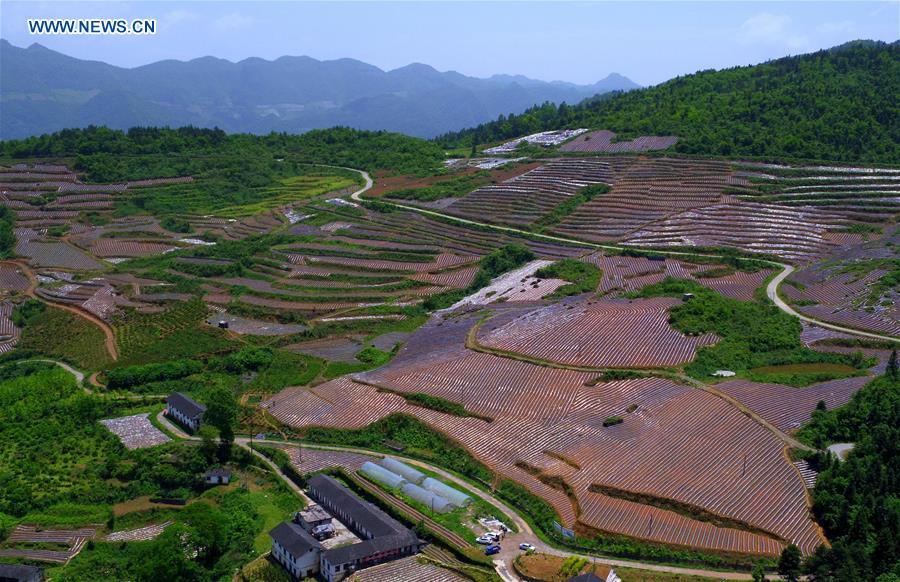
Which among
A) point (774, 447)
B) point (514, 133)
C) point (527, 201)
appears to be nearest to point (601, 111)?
point (514, 133)

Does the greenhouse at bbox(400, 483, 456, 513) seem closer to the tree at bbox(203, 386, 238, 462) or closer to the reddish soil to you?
the tree at bbox(203, 386, 238, 462)

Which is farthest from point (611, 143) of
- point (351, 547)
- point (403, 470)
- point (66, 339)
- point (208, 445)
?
point (351, 547)

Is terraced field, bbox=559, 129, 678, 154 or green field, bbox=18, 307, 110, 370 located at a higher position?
terraced field, bbox=559, 129, 678, 154

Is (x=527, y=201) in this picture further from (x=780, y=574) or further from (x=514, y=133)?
(x=780, y=574)

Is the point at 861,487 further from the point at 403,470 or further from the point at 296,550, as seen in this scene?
the point at 296,550

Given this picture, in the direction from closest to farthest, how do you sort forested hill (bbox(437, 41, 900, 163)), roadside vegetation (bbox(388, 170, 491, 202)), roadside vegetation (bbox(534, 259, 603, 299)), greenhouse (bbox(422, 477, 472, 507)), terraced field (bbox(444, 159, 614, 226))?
greenhouse (bbox(422, 477, 472, 507)) → roadside vegetation (bbox(534, 259, 603, 299)) → terraced field (bbox(444, 159, 614, 226)) → forested hill (bbox(437, 41, 900, 163)) → roadside vegetation (bbox(388, 170, 491, 202))

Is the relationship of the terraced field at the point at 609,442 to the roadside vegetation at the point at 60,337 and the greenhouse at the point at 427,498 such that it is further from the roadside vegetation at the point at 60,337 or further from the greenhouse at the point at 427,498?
the roadside vegetation at the point at 60,337

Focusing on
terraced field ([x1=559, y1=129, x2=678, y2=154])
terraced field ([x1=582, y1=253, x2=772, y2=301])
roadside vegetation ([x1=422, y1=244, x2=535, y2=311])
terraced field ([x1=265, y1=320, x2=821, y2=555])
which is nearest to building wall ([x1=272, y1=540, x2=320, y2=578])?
terraced field ([x1=265, y1=320, x2=821, y2=555])
